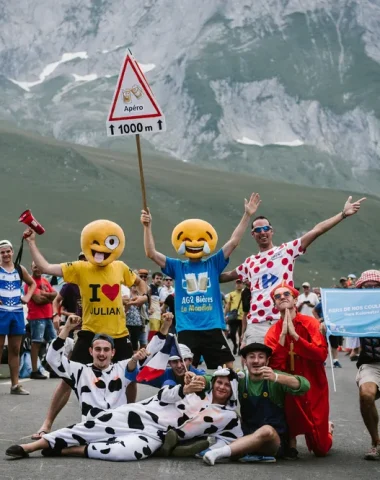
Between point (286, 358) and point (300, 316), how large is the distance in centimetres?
34

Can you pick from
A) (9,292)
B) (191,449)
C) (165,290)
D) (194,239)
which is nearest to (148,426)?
(191,449)

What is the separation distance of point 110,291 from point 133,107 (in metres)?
1.99

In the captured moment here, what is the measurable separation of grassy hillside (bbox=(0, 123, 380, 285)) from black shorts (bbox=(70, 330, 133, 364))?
403 feet

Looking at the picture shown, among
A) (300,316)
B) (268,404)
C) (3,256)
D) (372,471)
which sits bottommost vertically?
(372,471)

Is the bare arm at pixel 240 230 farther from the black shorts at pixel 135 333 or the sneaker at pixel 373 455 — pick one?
the black shorts at pixel 135 333

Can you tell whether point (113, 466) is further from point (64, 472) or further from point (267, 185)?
point (267, 185)

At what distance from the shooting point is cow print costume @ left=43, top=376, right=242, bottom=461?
7.18 metres

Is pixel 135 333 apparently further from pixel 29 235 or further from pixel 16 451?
pixel 16 451

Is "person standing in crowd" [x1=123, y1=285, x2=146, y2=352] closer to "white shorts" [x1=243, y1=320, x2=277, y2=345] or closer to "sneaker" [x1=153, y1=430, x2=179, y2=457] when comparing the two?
"white shorts" [x1=243, y1=320, x2=277, y2=345]

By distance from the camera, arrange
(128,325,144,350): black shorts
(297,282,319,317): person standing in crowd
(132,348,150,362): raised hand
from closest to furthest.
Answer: (132,348,150,362): raised hand → (128,325,144,350): black shorts → (297,282,319,317): person standing in crowd

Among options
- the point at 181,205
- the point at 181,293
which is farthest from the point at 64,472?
the point at 181,205

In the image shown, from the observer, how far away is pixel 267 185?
636 ft

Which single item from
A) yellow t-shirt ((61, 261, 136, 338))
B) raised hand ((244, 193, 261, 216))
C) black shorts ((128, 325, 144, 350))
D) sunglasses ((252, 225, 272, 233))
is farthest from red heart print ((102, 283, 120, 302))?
black shorts ((128, 325, 144, 350))

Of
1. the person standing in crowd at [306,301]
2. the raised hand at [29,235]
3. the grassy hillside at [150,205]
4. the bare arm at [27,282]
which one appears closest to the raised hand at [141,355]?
the raised hand at [29,235]
